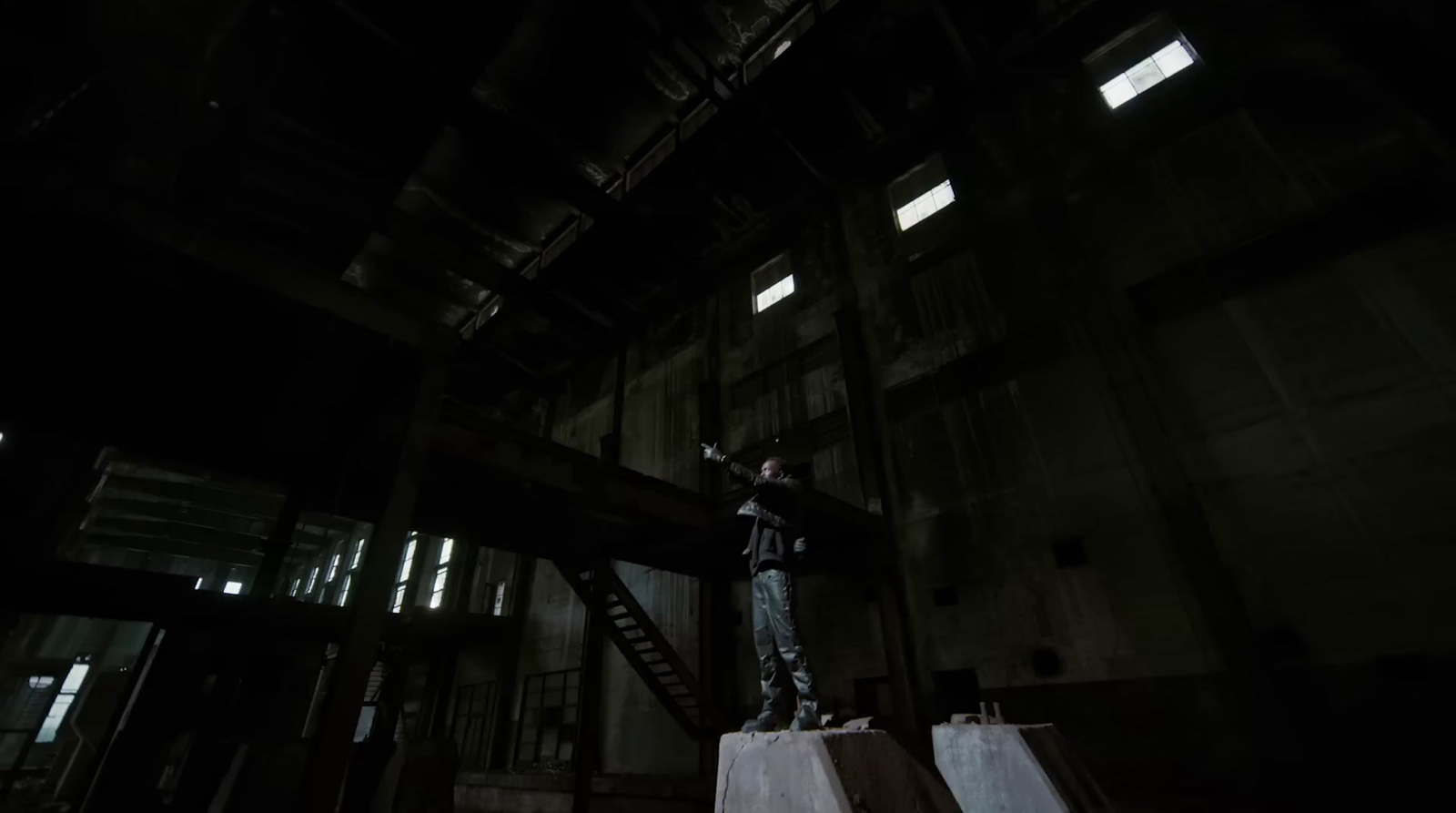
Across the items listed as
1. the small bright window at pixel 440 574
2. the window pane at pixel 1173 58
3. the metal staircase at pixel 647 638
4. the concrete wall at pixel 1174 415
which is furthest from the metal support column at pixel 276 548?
the window pane at pixel 1173 58

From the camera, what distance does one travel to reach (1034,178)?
8930mm

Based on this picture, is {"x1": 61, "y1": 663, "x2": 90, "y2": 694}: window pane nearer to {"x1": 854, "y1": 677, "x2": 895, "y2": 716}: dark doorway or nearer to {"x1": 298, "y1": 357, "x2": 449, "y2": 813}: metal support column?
{"x1": 298, "y1": 357, "x2": 449, "y2": 813}: metal support column

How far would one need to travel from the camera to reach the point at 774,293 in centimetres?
1252

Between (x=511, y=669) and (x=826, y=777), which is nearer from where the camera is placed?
(x=826, y=777)

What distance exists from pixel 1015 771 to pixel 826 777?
1.52 m

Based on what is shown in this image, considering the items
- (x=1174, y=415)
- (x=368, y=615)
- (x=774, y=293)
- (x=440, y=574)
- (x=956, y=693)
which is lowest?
(x=956, y=693)

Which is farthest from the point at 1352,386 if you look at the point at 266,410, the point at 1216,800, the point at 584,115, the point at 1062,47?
the point at 584,115

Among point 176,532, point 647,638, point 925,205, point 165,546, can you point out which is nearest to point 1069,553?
point 647,638

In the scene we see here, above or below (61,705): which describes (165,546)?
above

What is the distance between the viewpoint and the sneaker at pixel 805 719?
3.55m

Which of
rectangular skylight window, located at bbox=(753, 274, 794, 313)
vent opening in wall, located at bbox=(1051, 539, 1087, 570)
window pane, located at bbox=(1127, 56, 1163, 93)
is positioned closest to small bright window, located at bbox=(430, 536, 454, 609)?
rectangular skylight window, located at bbox=(753, 274, 794, 313)

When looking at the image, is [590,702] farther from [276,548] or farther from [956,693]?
[276,548]

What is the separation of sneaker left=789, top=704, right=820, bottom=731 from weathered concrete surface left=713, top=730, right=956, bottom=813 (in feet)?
1.32

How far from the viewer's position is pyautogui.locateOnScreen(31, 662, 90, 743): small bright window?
23578mm
